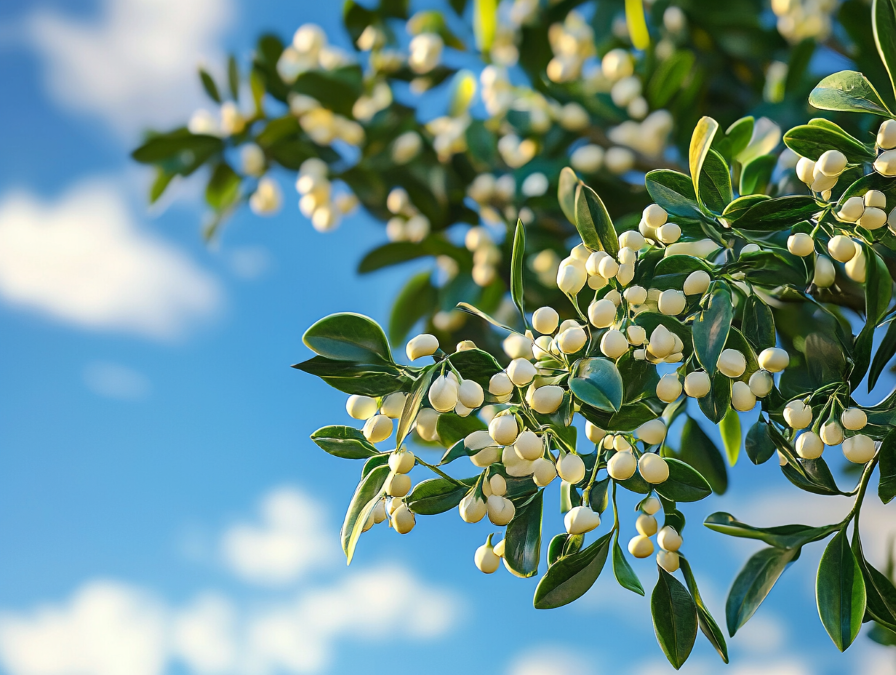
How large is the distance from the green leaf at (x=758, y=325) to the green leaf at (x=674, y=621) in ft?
0.53

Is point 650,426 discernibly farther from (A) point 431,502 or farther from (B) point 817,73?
(B) point 817,73

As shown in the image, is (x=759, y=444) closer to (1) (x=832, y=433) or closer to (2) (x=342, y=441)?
(1) (x=832, y=433)

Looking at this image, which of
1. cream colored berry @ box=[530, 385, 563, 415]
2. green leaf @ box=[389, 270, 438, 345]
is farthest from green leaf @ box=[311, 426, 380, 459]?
green leaf @ box=[389, 270, 438, 345]

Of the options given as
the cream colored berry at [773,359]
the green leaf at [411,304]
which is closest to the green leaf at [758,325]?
the cream colored berry at [773,359]

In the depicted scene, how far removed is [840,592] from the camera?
19.2 inches

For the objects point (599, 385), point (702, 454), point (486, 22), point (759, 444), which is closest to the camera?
point (599, 385)

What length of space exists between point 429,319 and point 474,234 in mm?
163

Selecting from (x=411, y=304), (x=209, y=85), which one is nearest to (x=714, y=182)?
(x=411, y=304)

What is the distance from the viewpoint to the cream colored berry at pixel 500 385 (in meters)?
0.44

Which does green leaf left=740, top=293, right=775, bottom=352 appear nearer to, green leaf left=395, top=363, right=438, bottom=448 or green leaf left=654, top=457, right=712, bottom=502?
green leaf left=654, top=457, right=712, bottom=502

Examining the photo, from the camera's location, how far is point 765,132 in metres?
0.88

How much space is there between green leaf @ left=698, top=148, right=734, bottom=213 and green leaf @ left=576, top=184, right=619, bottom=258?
7 centimetres

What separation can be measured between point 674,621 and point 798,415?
15 centimetres

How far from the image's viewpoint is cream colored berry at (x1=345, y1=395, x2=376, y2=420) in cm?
48
